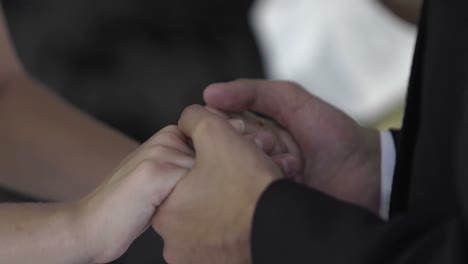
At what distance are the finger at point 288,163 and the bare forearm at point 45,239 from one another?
21 cm

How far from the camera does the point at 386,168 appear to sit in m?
0.79

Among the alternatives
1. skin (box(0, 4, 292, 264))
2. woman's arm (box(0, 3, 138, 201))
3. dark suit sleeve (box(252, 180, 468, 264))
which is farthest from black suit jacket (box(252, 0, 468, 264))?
woman's arm (box(0, 3, 138, 201))

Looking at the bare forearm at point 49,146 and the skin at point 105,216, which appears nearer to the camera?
the skin at point 105,216

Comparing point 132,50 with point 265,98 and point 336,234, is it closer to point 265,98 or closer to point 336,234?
point 265,98


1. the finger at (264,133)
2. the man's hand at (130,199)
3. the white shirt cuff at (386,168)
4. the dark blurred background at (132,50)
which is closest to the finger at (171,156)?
the man's hand at (130,199)

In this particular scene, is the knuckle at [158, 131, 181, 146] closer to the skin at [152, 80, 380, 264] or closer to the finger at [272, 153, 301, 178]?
the skin at [152, 80, 380, 264]

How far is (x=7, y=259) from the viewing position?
65 centimetres

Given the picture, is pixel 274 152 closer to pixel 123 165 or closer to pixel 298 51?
pixel 123 165

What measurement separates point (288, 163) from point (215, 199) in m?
0.18

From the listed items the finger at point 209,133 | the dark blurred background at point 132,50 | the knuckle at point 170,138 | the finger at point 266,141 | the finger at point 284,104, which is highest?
the finger at point 209,133

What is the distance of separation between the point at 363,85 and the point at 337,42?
0.11m

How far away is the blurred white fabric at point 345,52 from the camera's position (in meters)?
1.64

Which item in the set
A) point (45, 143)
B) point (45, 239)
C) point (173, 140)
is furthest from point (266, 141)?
point (45, 143)

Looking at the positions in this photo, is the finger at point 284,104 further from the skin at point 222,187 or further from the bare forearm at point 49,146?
the bare forearm at point 49,146
